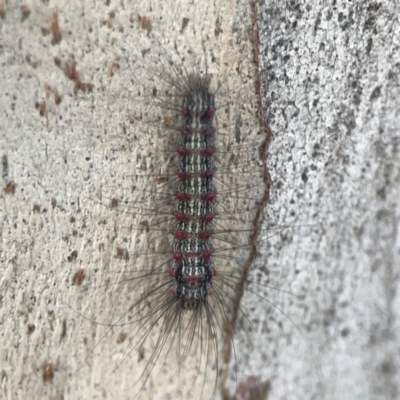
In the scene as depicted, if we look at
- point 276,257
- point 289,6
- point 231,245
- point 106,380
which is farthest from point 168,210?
point 289,6

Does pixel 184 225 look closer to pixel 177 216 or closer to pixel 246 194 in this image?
pixel 177 216

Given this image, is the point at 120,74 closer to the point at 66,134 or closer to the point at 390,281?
the point at 66,134

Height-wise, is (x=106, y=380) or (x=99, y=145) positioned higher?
(x=99, y=145)

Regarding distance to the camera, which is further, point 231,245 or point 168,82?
point 231,245

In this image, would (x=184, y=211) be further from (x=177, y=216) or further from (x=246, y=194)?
(x=246, y=194)

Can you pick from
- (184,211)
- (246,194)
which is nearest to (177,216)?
(184,211)

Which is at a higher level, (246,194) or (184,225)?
(246,194)

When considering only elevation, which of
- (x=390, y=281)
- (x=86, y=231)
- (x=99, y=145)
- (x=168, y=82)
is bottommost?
(x=390, y=281)
